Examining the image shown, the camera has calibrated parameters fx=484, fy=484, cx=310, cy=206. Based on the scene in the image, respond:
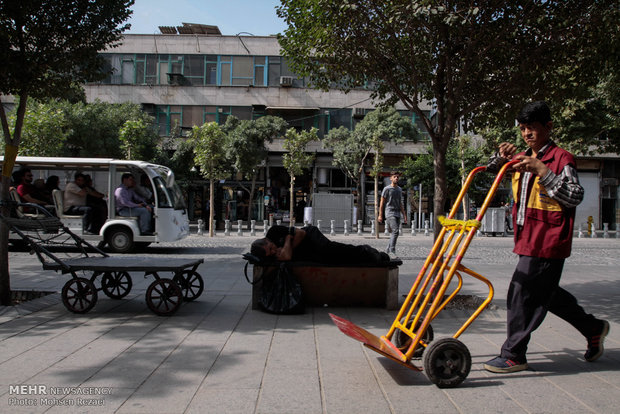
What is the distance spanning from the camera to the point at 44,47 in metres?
6.53

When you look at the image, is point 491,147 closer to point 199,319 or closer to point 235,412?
point 199,319

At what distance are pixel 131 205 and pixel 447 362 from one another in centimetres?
1162

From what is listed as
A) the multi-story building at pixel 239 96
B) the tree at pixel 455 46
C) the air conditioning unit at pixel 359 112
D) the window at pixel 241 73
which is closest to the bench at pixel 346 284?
the tree at pixel 455 46

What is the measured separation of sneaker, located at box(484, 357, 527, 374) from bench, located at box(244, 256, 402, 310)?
2.27 m

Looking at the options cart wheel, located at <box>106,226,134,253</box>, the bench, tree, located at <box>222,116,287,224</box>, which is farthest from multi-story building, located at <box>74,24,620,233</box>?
the bench

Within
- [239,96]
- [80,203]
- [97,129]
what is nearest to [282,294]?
[80,203]

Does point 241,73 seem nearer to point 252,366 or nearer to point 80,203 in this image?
point 80,203

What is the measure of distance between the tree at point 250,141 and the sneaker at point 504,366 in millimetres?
23644

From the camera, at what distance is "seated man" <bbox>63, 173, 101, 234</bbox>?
1342 cm

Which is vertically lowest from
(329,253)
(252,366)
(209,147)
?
(252,366)

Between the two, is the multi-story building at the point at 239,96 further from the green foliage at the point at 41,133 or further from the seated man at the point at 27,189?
the seated man at the point at 27,189

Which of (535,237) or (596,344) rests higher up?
(535,237)

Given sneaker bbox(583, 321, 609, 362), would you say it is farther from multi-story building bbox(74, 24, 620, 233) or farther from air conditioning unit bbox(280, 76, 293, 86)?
air conditioning unit bbox(280, 76, 293, 86)

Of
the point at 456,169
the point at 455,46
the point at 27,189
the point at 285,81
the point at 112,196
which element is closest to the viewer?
the point at 455,46
